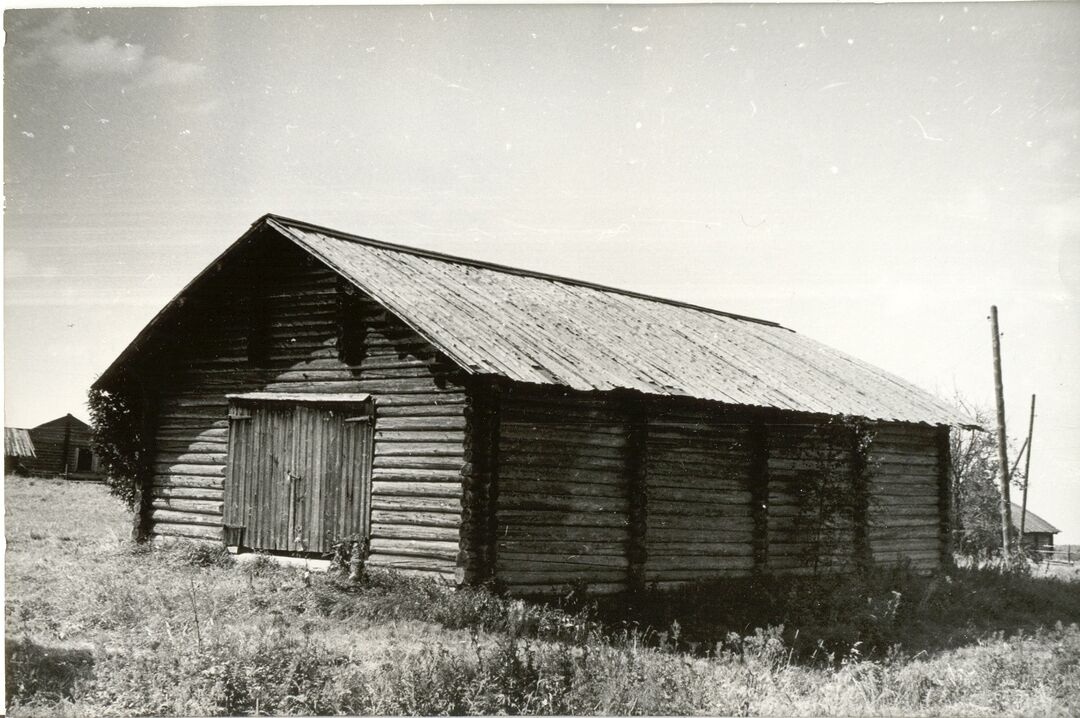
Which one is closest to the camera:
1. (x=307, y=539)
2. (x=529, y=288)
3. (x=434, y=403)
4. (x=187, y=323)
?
(x=434, y=403)

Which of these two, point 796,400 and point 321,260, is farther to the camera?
point 796,400

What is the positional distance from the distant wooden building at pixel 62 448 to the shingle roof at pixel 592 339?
3002cm

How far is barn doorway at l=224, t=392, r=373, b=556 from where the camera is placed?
40.7 feet

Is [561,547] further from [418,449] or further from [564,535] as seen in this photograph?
[418,449]

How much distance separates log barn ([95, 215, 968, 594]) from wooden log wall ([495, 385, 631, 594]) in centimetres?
3

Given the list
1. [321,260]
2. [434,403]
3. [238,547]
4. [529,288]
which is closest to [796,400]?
[529,288]

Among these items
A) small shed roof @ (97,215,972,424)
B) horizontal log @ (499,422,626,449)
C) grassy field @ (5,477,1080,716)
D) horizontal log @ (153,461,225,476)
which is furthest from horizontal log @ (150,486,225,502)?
horizontal log @ (499,422,626,449)

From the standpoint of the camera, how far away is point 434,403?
11805 millimetres

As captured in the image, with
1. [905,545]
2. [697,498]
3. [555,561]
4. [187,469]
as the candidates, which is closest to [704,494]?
[697,498]

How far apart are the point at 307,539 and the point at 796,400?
798 cm

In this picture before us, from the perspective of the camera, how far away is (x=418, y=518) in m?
11.7

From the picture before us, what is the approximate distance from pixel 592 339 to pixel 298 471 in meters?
4.83

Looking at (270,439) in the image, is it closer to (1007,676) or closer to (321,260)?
(321,260)

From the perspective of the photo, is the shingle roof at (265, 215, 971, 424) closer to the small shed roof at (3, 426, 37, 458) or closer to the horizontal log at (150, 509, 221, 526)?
the horizontal log at (150, 509, 221, 526)
